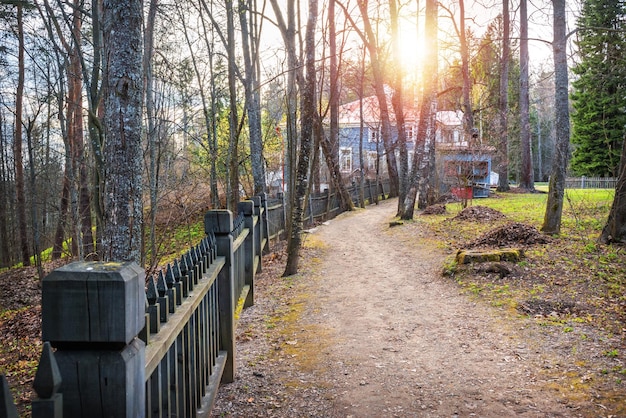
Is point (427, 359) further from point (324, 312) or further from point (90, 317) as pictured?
point (90, 317)

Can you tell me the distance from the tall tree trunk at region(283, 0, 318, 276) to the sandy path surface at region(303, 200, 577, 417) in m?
0.69

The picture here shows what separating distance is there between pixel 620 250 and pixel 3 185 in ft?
85.9

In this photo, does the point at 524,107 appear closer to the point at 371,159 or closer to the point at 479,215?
the point at 479,215

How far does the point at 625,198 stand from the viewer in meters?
9.26

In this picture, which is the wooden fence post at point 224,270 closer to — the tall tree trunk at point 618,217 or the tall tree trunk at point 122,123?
the tall tree trunk at point 122,123

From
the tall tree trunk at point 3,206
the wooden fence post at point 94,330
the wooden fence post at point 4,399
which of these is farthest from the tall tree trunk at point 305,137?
the tall tree trunk at point 3,206

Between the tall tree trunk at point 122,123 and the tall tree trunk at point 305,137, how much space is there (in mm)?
3943

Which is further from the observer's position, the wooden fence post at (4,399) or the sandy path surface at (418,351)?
the sandy path surface at (418,351)

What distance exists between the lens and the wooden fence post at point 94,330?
1.32 m

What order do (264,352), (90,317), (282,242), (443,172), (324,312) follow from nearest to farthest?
(90,317), (264,352), (324,312), (282,242), (443,172)

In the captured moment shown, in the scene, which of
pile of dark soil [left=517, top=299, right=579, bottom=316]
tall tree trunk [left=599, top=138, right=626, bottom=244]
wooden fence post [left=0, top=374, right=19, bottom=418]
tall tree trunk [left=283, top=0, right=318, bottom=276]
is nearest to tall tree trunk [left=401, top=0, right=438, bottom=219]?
tall tree trunk [left=283, top=0, right=318, bottom=276]

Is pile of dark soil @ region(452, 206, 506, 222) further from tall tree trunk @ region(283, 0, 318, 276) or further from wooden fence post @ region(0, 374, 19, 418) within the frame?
wooden fence post @ region(0, 374, 19, 418)

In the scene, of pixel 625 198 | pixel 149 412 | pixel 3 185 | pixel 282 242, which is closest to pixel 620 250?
pixel 625 198

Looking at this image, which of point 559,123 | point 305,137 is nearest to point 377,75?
point 559,123
